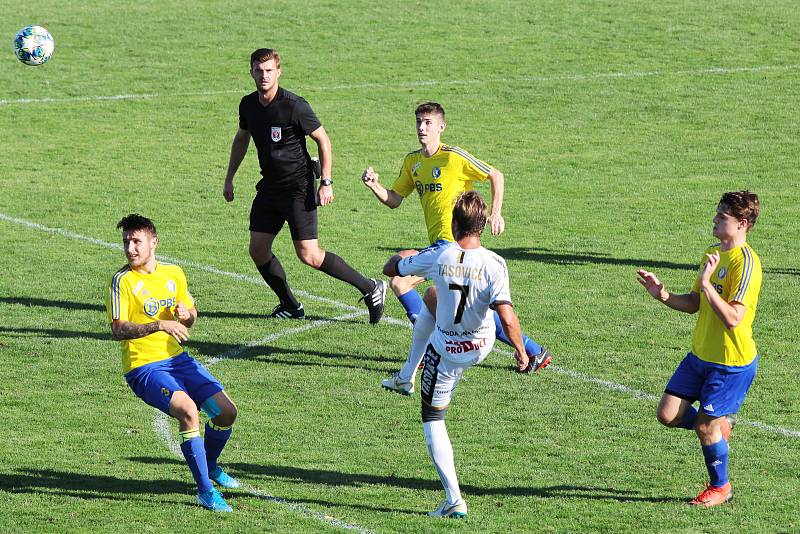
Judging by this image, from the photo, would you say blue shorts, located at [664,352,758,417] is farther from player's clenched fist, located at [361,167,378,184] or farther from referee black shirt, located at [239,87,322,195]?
referee black shirt, located at [239,87,322,195]

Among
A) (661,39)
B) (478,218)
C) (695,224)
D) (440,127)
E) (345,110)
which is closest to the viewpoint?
(478,218)

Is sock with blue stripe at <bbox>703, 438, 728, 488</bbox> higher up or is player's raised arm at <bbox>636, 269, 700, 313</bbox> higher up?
player's raised arm at <bbox>636, 269, 700, 313</bbox>

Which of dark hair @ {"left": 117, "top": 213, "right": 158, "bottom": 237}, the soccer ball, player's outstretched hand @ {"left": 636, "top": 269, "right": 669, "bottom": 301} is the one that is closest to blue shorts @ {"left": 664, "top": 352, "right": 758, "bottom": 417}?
player's outstretched hand @ {"left": 636, "top": 269, "right": 669, "bottom": 301}

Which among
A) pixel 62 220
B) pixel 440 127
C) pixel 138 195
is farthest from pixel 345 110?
pixel 440 127

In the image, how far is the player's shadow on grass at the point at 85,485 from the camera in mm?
8500

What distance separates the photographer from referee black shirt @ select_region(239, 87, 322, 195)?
12.2 m

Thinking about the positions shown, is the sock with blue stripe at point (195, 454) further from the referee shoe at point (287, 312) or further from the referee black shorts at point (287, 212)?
the referee shoe at point (287, 312)

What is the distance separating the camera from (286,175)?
1241cm

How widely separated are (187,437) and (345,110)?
55.8 ft

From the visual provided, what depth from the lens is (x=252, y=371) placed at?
444 inches

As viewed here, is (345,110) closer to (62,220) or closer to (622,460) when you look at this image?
(62,220)

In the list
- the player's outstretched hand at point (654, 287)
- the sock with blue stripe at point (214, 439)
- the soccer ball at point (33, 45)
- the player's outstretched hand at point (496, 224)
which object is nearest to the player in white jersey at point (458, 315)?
the player's outstretched hand at point (654, 287)

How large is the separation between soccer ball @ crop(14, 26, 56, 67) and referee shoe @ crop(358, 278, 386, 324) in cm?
957

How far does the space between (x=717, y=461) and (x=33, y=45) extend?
14.7 metres
